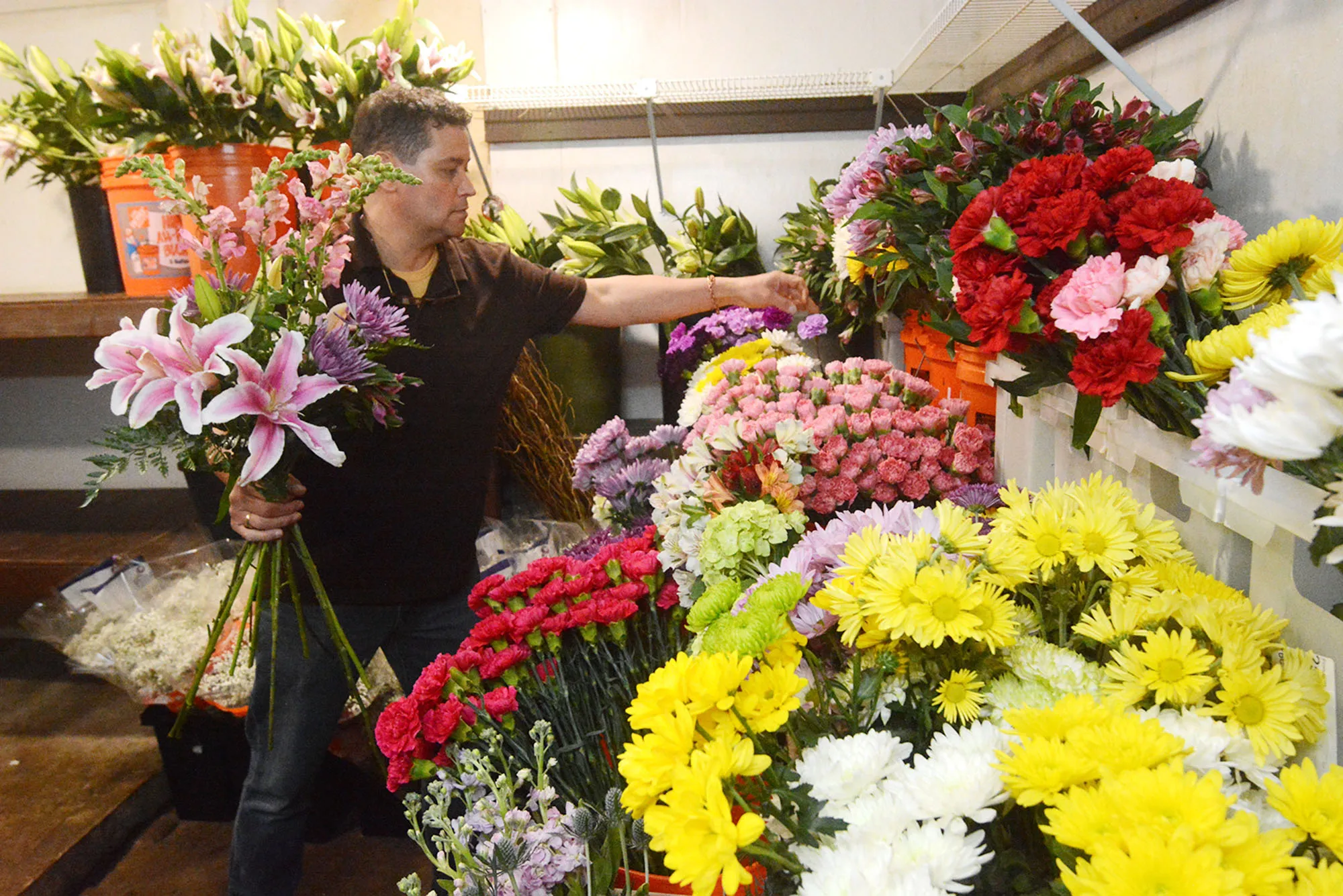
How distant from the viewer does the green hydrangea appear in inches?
34.3

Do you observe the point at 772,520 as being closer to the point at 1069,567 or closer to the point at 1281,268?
the point at 1069,567

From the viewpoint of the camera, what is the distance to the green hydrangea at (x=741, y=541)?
871 mm

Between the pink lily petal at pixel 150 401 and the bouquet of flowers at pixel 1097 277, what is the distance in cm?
83

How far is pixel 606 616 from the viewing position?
85 centimetres

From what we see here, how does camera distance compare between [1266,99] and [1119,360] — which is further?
[1266,99]

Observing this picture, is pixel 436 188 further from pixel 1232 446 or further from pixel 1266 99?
pixel 1232 446

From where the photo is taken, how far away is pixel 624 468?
1479mm

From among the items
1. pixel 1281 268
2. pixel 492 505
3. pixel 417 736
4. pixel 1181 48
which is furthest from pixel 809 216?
pixel 417 736

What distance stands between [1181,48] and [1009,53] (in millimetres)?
627

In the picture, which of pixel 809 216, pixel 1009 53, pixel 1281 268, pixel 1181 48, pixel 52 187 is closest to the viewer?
pixel 1281 268

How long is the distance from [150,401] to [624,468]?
0.76m

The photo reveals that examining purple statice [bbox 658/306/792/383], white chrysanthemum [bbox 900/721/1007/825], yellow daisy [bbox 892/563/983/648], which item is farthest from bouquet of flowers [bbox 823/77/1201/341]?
→ purple statice [bbox 658/306/792/383]

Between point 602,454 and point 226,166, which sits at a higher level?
point 226,166

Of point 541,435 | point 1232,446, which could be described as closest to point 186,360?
point 1232,446
